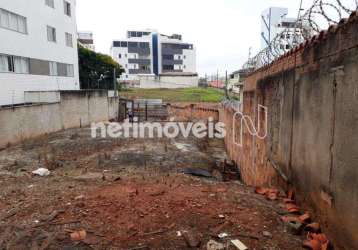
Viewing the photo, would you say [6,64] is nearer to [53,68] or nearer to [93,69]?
[53,68]

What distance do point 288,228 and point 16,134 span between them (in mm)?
13843

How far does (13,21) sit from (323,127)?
1818cm

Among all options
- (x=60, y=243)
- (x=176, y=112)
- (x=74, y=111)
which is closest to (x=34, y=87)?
(x=74, y=111)

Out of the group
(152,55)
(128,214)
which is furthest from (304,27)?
(152,55)

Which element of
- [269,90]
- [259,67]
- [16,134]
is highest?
[259,67]

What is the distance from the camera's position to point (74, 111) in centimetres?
1986

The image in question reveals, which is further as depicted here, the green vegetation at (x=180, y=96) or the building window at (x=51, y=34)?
the green vegetation at (x=180, y=96)

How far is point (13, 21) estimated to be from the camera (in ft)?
52.7

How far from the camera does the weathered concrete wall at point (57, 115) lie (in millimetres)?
13188

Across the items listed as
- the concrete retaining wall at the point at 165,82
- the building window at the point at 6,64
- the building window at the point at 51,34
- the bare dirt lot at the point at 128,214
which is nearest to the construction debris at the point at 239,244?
the bare dirt lot at the point at 128,214

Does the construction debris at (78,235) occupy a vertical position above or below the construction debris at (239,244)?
below

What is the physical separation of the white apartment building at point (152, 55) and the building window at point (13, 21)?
4400 cm

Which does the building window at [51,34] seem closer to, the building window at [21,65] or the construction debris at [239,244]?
the building window at [21,65]

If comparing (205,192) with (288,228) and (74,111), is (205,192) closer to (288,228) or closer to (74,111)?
(288,228)
